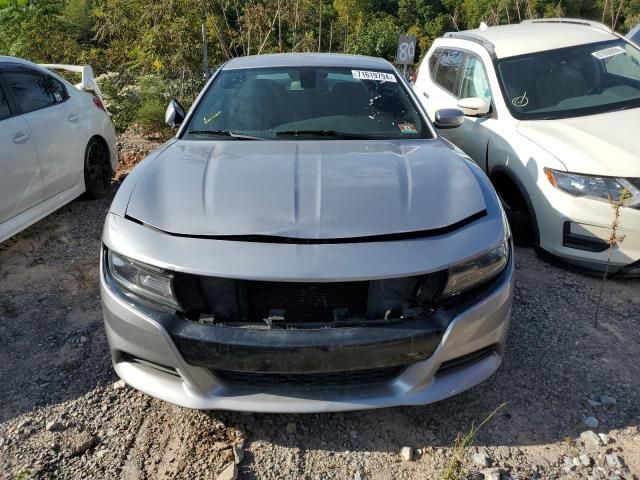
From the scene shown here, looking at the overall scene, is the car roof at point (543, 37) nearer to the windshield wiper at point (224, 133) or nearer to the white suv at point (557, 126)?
the white suv at point (557, 126)

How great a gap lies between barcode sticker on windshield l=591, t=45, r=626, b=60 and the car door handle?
16.0 ft

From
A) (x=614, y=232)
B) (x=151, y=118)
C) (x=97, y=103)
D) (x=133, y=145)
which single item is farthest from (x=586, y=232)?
(x=151, y=118)

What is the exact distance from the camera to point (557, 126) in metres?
4.11

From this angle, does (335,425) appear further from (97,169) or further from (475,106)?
(97,169)

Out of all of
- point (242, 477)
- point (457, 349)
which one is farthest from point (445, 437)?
point (242, 477)

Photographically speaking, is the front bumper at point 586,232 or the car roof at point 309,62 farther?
the car roof at point 309,62

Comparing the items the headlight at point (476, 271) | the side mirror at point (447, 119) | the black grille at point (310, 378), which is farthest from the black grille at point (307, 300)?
the side mirror at point (447, 119)

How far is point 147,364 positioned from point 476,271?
1411 mm

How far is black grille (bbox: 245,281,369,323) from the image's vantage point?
6.93 ft

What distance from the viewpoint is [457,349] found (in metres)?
2.14

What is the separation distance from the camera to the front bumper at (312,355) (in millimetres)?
2021

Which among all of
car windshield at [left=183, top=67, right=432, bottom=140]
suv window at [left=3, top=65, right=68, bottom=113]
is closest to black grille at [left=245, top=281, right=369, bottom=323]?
car windshield at [left=183, top=67, right=432, bottom=140]

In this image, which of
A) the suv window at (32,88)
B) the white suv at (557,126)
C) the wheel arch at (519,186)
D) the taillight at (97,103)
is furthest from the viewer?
the taillight at (97,103)

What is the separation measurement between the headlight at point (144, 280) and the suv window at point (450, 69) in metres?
4.32
